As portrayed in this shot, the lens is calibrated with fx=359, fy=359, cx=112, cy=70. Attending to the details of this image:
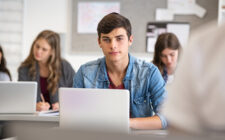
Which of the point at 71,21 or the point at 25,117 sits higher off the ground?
the point at 71,21

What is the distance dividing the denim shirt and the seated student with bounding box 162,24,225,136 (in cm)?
145

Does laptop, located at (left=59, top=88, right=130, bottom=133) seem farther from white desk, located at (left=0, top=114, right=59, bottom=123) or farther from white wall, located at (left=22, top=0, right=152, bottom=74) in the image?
white wall, located at (left=22, top=0, right=152, bottom=74)

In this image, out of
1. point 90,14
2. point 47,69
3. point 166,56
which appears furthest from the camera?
point 90,14

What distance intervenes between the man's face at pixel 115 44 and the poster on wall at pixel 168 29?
2.08 metres

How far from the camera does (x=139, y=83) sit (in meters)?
2.10

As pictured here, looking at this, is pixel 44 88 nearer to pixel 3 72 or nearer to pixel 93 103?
pixel 3 72

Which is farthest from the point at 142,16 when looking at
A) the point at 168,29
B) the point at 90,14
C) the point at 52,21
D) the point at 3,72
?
the point at 3,72

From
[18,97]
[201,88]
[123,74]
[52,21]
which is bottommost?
[18,97]

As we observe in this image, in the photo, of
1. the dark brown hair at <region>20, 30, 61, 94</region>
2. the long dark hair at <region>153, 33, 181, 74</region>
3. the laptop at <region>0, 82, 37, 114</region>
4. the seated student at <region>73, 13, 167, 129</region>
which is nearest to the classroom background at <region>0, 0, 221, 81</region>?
the long dark hair at <region>153, 33, 181, 74</region>

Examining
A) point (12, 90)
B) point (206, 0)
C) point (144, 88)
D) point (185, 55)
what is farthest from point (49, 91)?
point (185, 55)

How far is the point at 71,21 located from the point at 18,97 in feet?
7.88

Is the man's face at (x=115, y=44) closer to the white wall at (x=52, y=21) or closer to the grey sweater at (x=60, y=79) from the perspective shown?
the grey sweater at (x=60, y=79)

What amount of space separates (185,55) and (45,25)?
397 centimetres

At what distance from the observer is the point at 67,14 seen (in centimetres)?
438
